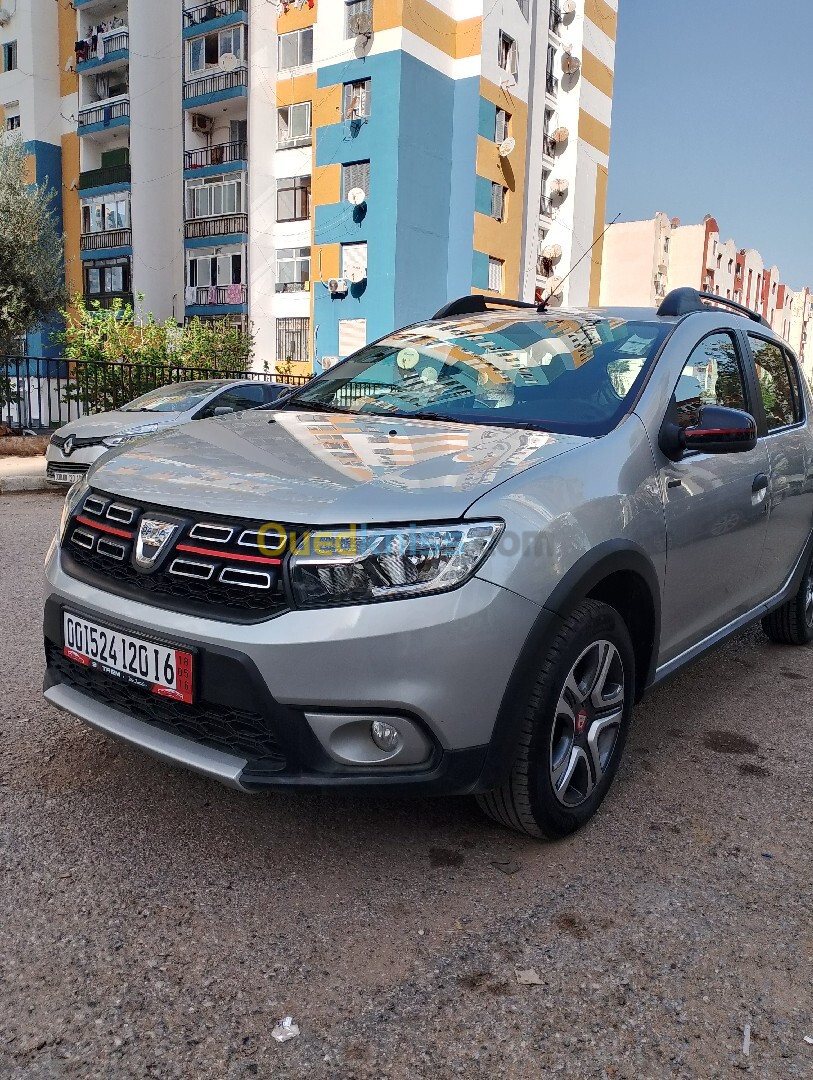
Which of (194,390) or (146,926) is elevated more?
(194,390)

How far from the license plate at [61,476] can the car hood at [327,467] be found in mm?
6962

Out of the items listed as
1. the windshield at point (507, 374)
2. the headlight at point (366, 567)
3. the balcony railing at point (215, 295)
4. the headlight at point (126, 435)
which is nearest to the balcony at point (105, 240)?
the balcony railing at point (215, 295)

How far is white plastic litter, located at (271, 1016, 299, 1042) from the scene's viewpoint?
5.83 ft

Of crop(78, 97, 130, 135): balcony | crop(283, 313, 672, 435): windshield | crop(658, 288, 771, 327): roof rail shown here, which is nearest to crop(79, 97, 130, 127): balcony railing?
crop(78, 97, 130, 135): balcony

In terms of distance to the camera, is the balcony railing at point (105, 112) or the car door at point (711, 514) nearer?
the car door at point (711, 514)

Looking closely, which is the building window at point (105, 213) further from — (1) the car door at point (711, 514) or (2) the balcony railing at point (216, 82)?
(1) the car door at point (711, 514)

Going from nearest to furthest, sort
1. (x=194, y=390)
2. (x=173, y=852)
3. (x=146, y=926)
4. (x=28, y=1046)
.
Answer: (x=28, y=1046)
(x=146, y=926)
(x=173, y=852)
(x=194, y=390)

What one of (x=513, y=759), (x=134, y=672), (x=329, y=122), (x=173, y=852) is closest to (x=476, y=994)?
(x=513, y=759)

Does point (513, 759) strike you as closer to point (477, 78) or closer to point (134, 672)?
point (134, 672)

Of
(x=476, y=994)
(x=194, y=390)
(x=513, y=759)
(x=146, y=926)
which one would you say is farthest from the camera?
(x=194, y=390)

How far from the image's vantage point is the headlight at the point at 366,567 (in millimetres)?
2059

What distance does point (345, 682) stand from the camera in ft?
6.69

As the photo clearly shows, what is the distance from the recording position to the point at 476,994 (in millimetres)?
1926

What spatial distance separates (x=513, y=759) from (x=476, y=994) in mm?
559
